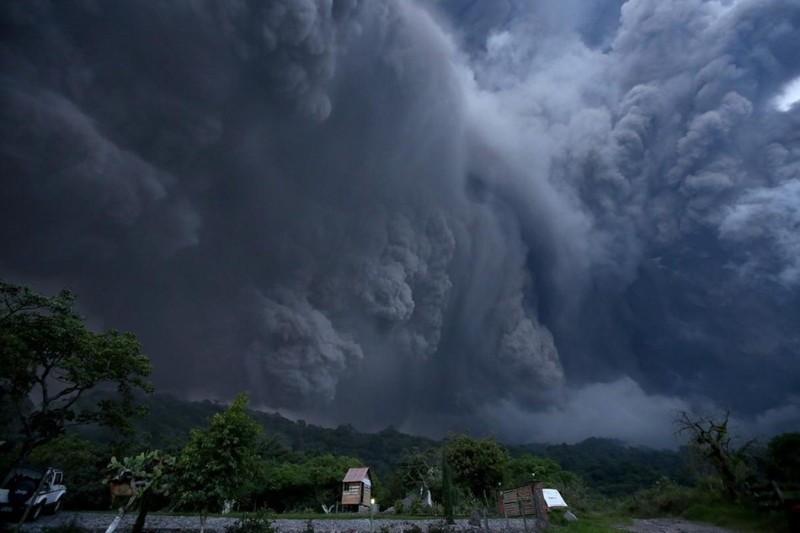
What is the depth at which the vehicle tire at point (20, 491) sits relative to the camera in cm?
2617

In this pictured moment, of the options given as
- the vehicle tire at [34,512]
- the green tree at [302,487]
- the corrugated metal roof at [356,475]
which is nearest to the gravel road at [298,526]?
the vehicle tire at [34,512]

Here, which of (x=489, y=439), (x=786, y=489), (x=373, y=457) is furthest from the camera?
(x=373, y=457)

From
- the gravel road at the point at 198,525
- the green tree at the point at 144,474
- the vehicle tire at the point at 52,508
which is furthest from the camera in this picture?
the vehicle tire at the point at 52,508

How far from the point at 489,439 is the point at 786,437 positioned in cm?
3497

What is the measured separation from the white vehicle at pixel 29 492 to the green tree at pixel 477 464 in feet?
122

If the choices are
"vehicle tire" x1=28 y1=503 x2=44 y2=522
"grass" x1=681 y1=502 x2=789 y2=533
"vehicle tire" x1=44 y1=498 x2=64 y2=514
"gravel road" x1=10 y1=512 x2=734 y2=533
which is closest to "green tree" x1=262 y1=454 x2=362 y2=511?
"gravel road" x1=10 y1=512 x2=734 y2=533

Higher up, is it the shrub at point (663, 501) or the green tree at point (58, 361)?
the green tree at point (58, 361)

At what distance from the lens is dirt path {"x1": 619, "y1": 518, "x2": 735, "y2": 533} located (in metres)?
23.2

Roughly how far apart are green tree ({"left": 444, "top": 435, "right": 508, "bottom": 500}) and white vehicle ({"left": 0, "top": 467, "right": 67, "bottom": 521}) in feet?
122

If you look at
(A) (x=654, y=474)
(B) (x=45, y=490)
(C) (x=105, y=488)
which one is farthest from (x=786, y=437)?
(A) (x=654, y=474)

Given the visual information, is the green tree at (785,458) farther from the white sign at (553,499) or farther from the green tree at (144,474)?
the white sign at (553,499)

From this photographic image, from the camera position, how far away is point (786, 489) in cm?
2062

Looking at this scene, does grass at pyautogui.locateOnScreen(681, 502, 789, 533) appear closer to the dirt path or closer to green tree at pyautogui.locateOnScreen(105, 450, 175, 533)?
the dirt path

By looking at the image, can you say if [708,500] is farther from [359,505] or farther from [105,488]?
[105,488]
